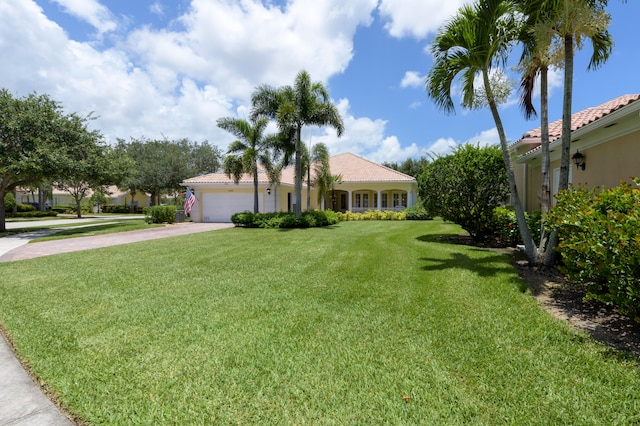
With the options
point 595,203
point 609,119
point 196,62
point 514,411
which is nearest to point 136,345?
point 514,411

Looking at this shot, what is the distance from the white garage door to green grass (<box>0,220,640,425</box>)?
18133 mm

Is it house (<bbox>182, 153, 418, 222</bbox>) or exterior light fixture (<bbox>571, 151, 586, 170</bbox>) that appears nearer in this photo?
exterior light fixture (<bbox>571, 151, 586, 170</bbox>)

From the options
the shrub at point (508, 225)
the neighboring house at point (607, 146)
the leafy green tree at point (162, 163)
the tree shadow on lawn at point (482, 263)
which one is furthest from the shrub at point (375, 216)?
the leafy green tree at point (162, 163)

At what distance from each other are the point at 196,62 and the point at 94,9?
213 inches

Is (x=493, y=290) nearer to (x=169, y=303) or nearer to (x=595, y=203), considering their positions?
(x=595, y=203)

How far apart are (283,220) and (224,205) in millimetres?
8969

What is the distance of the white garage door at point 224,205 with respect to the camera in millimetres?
24734

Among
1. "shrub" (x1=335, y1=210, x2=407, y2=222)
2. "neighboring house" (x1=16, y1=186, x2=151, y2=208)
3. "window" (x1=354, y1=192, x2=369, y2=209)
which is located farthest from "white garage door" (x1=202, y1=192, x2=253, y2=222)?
"neighboring house" (x1=16, y1=186, x2=151, y2=208)

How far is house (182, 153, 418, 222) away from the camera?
24641mm

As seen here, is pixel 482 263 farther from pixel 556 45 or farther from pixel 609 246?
pixel 556 45

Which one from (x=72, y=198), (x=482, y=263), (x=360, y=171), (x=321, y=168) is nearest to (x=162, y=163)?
(x=360, y=171)

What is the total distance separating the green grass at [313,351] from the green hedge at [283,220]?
36.3 ft

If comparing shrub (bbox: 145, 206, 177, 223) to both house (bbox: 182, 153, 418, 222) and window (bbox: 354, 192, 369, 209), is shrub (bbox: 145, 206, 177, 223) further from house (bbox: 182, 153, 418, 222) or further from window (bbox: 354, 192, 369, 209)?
window (bbox: 354, 192, 369, 209)

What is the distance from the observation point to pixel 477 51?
6.66m
